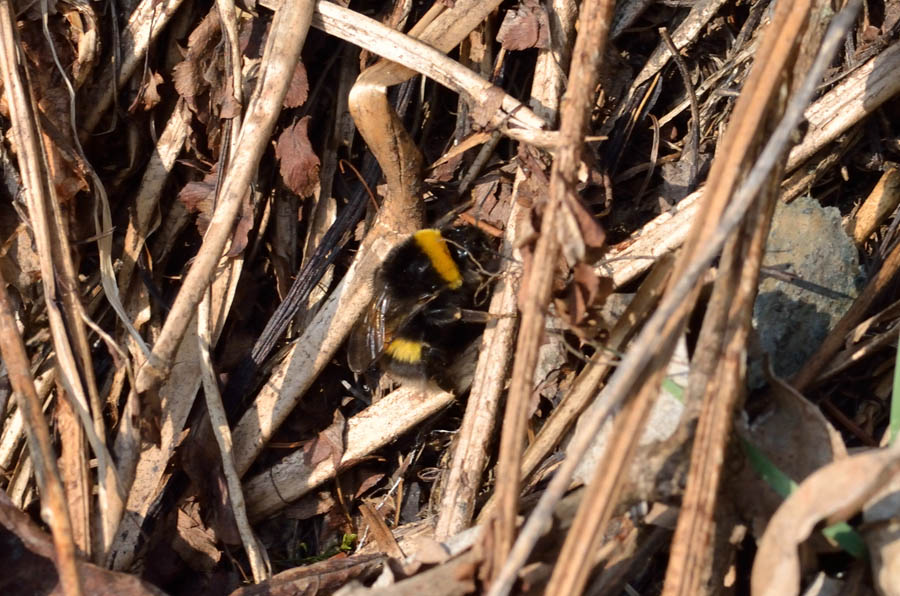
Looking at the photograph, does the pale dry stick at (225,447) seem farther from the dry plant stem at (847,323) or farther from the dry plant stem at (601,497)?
the dry plant stem at (847,323)

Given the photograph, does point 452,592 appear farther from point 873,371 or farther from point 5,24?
point 5,24

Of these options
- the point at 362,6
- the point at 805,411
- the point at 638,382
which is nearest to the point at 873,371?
the point at 805,411

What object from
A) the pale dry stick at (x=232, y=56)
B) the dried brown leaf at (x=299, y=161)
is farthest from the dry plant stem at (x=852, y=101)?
the pale dry stick at (x=232, y=56)

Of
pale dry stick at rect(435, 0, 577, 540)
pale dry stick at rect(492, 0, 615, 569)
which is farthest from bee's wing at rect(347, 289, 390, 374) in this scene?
pale dry stick at rect(492, 0, 615, 569)

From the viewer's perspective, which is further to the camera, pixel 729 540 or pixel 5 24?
pixel 5 24

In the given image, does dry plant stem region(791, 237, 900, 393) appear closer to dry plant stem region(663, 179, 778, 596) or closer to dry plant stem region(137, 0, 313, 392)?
dry plant stem region(663, 179, 778, 596)

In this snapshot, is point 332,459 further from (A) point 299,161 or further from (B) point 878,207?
(B) point 878,207
